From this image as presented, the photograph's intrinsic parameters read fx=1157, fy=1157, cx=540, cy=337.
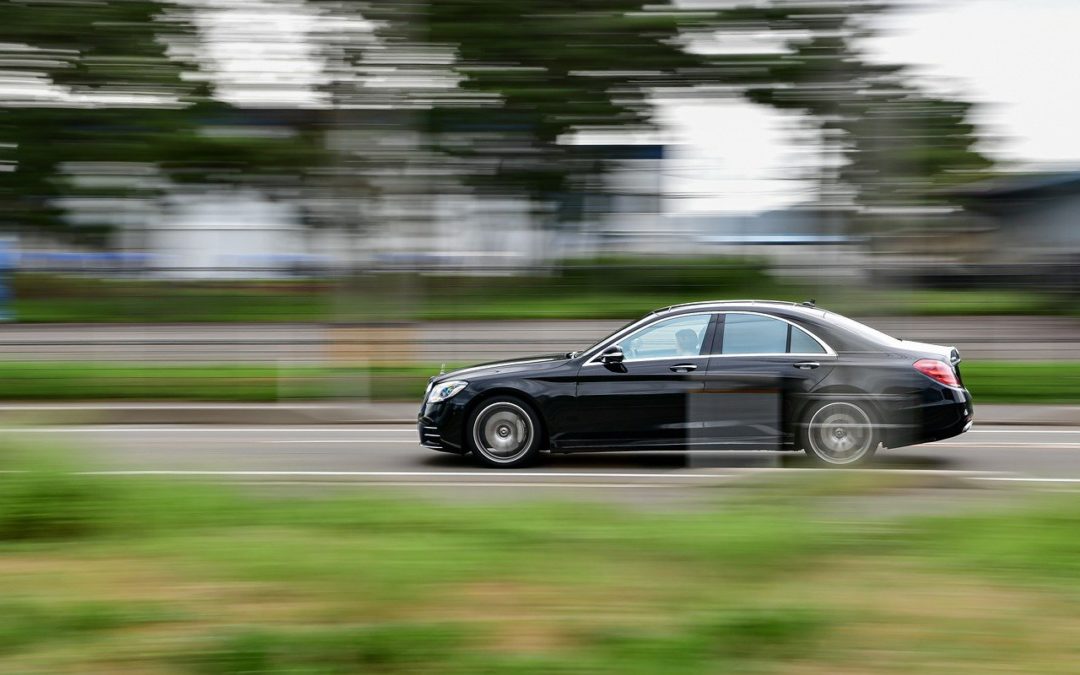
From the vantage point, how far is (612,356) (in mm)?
10266

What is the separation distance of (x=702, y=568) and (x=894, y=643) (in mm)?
838

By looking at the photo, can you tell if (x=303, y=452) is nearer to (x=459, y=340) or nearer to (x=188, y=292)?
(x=459, y=340)

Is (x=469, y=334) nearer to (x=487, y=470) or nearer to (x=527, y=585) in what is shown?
(x=487, y=470)

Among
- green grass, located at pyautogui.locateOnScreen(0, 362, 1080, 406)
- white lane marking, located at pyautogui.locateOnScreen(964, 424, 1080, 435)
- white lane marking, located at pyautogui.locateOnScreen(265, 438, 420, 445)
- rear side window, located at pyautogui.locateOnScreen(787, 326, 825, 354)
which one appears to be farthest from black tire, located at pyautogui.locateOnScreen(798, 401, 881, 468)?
green grass, located at pyautogui.locateOnScreen(0, 362, 1080, 406)

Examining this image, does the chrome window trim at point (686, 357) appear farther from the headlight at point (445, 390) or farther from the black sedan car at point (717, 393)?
the headlight at point (445, 390)

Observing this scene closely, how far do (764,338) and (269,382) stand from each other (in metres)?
10.2

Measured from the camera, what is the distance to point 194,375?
1862cm

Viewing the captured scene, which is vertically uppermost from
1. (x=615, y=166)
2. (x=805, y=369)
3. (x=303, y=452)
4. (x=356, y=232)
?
(x=615, y=166)

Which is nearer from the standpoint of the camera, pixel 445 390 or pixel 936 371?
pixel 936 371

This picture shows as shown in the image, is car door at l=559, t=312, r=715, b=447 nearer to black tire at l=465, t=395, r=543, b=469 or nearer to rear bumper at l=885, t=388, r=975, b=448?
black tire at l=465, t=395, r=543, b=469

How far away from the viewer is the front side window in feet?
33.6

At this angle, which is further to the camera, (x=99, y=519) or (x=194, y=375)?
(x=194, y=375)

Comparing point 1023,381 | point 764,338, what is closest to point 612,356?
point 764,338

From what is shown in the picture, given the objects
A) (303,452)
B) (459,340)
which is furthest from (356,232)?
(303,452)
